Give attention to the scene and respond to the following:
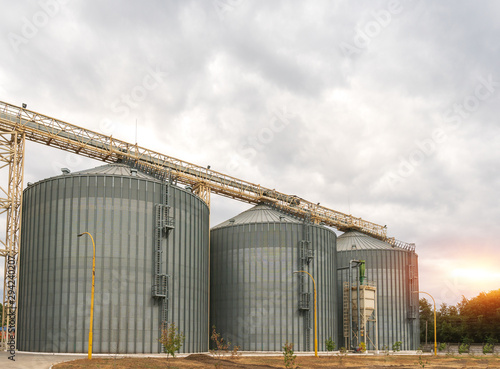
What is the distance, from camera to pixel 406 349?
92.1 metres

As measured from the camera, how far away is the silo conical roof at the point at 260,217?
253 feet

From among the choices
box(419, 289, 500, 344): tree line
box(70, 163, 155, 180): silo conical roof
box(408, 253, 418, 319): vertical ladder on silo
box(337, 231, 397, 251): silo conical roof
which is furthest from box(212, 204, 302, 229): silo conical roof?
box(419, 289, 500, 344): tree line

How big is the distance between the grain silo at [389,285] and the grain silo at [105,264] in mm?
42366

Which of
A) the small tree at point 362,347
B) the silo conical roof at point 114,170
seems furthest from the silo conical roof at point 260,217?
the small tree at point 362,347

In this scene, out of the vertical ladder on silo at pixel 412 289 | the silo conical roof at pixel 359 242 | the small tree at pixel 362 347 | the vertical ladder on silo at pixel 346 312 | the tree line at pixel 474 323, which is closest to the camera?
the small tree at pixel 362 347

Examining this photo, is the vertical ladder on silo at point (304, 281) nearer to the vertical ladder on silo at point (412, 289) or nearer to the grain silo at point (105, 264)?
the grain silo at point (105, 264)

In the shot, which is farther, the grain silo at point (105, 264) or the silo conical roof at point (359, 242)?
the silo conical roof at point (359, 242)

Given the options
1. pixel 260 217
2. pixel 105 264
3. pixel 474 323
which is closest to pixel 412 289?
pixel 260 217

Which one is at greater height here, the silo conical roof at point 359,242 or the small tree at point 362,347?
the silo conical roof at point 359,242

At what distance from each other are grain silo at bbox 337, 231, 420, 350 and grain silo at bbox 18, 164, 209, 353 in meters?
42.4

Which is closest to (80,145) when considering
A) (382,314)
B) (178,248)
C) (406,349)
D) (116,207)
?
(116,207)

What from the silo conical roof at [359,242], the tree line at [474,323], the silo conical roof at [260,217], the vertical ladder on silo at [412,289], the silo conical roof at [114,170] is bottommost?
the tree line at [474,323]

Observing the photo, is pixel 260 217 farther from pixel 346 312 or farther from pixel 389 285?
pixel 389 285

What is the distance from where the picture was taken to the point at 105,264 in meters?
52.9
